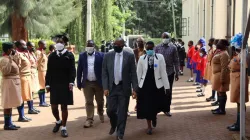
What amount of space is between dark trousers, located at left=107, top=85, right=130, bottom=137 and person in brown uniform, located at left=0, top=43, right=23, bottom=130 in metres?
2.17

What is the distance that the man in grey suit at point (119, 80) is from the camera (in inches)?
316

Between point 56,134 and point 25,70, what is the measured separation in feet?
6.90

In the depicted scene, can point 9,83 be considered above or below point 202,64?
below

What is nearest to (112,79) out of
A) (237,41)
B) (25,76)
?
(237,41)

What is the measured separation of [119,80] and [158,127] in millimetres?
1712

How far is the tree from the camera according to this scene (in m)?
23.2

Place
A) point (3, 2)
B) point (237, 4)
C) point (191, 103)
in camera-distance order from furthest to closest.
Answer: point (3, 2) → point (237, 4) → point (191, 103)

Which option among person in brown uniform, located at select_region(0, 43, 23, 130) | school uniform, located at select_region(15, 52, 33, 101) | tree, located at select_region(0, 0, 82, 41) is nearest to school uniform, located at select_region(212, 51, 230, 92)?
school uniform, located at select_region(15, 52, 33, 101)

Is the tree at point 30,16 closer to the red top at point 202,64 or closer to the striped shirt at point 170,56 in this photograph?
the red top at point 202,64

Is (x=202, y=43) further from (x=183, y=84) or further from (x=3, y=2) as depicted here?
(x=3, y=2)

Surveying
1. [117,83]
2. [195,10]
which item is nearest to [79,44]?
[195,10]

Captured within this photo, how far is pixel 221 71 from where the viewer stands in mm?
9938

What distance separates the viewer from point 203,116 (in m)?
10.4

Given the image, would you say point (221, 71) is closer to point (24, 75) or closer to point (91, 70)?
point (91, 70)
